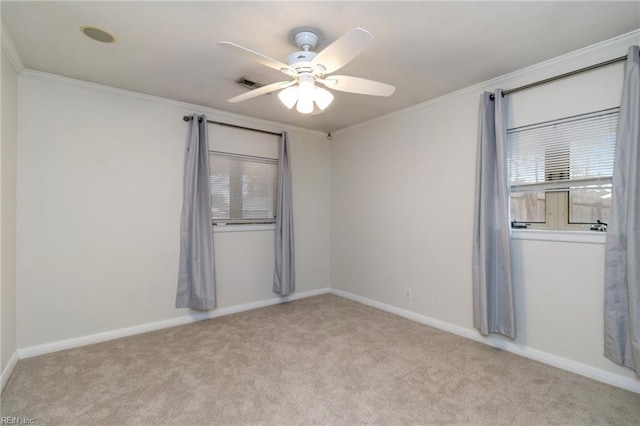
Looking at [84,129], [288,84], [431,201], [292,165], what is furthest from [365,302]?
[84,129]

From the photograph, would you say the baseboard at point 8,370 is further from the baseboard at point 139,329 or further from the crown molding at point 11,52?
the crown molding at point 11,52

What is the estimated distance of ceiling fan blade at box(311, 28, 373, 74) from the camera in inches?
58.3

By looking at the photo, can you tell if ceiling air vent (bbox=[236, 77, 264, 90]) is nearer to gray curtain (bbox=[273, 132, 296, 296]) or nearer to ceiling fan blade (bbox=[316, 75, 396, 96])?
ceiling fan blade (bbox=[316, 75, 396, 96])

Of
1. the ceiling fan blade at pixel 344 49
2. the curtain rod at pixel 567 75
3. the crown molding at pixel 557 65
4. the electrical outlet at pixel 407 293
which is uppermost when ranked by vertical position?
the crown molding at pixel 557 65

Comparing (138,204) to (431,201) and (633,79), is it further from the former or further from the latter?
(633,79)

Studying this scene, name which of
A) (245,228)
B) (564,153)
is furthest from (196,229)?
(564,153)

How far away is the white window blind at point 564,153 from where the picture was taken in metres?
2.37

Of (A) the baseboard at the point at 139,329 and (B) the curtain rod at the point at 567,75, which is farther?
(A) the baseboard at the point at 139,329

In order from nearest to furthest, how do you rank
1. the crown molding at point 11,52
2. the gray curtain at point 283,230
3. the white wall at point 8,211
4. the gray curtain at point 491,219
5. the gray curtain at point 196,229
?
the crown molding at point 11,52 < the white wall at point 8,211 < the gray curtain at point 491,219 < the gray curtain at point 196,229 < the gray curtain at point 283,230

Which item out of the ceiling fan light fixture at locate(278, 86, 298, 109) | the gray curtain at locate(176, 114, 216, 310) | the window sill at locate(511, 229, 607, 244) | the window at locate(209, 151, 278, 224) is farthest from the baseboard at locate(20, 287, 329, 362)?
the window sill at locate(511, 229, 607, 244)

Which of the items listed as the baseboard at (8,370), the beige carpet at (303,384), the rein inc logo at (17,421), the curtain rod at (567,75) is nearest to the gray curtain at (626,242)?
the curtain rod at (567,75)

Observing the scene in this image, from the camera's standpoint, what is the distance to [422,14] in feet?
6.38

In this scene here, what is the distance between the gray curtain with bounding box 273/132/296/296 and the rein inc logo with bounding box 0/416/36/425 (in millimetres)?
2604

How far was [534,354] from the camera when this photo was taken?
268cm
